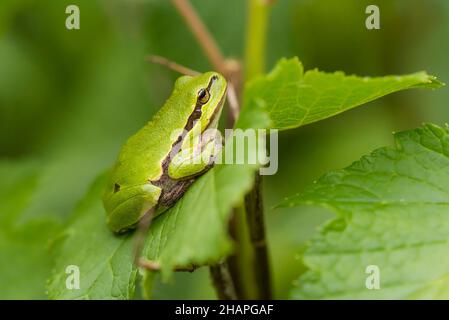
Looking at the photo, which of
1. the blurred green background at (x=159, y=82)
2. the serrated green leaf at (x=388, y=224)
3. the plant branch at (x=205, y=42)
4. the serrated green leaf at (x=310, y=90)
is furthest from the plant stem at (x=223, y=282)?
the blurred green background at (x=159, y=82)

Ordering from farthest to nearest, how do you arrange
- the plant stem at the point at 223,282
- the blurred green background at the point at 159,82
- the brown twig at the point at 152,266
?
1. the blurred green background at the point at 159,82
2. the plant stem at the point at 223,282
3. the brown twig at the point at 152,266

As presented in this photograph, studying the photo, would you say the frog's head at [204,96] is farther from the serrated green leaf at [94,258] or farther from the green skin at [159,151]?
the serrated green leaf at [94,258]

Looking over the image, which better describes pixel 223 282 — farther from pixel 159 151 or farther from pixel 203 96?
pixel 203 96

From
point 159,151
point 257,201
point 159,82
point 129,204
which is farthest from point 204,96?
point 159,82

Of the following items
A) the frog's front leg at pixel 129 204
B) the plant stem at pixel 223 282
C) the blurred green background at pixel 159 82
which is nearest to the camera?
the plant stem at pixel 223 282

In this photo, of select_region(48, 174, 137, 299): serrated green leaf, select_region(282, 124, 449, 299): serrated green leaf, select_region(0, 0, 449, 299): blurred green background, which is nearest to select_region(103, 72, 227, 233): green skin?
select_region(48, 174, 137, 299): serrated green leaf

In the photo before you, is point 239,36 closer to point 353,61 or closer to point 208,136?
point 353,61

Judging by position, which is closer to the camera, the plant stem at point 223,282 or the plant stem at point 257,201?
the plant stem at point 257,201

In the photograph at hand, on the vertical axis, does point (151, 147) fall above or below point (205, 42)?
below

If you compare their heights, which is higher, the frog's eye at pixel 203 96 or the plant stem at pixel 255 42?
the plant stem at pixel 255 42
